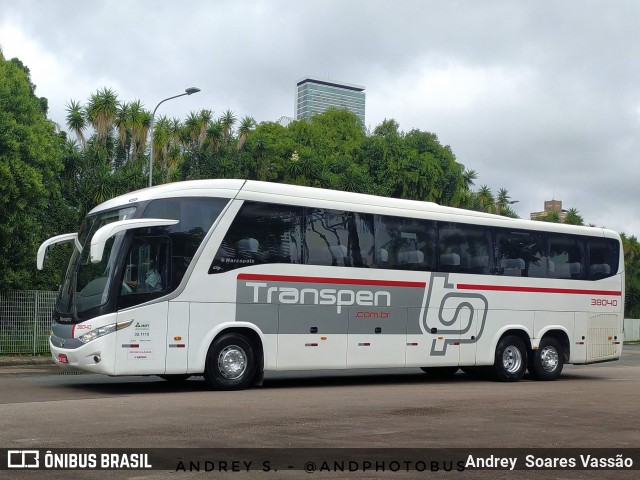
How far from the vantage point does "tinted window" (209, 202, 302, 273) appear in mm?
15797

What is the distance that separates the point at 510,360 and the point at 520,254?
7.94ft

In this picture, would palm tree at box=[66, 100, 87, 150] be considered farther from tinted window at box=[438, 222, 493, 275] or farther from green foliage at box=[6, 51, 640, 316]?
tinted window at box=[438, 222, 493, 275]

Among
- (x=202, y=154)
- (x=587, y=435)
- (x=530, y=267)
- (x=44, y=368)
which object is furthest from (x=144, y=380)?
(x=202, y=154)

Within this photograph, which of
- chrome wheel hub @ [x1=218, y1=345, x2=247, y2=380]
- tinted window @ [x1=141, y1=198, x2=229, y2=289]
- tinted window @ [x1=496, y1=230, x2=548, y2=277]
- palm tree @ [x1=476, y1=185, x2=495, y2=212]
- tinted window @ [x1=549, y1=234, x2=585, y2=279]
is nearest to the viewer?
tinted window @ [x1=141, y1=198, x2=229, y2=289]

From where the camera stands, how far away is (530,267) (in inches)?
808

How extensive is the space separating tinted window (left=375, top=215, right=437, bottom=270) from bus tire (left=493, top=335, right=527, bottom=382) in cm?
290

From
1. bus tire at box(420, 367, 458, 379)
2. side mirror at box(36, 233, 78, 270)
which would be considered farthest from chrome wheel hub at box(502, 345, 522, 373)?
side mirror at box(36, 233, 78, 270)

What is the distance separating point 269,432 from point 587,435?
3.61m

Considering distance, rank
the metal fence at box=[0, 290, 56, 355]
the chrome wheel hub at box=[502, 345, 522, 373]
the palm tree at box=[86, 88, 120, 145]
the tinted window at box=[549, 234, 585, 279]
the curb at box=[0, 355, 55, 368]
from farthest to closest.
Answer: the palm tree at box=[86, 88, 120, 145]
the metal fence at box=[0, 290, 56, 355]
the curb at box=[0, 355, 55, 368]
the tinted window at box=[549, 234, 585, 279]
the chrome wheel hub at box=[502, 345, 522, 373]

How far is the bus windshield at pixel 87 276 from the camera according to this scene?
590 inches

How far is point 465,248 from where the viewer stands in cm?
1944

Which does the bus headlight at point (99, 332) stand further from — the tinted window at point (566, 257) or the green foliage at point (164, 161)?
the tinted window at point (566, 257)

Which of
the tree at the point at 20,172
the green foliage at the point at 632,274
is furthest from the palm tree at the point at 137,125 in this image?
the green foliage at the point at 632,274

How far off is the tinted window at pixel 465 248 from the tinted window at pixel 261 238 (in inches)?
149
